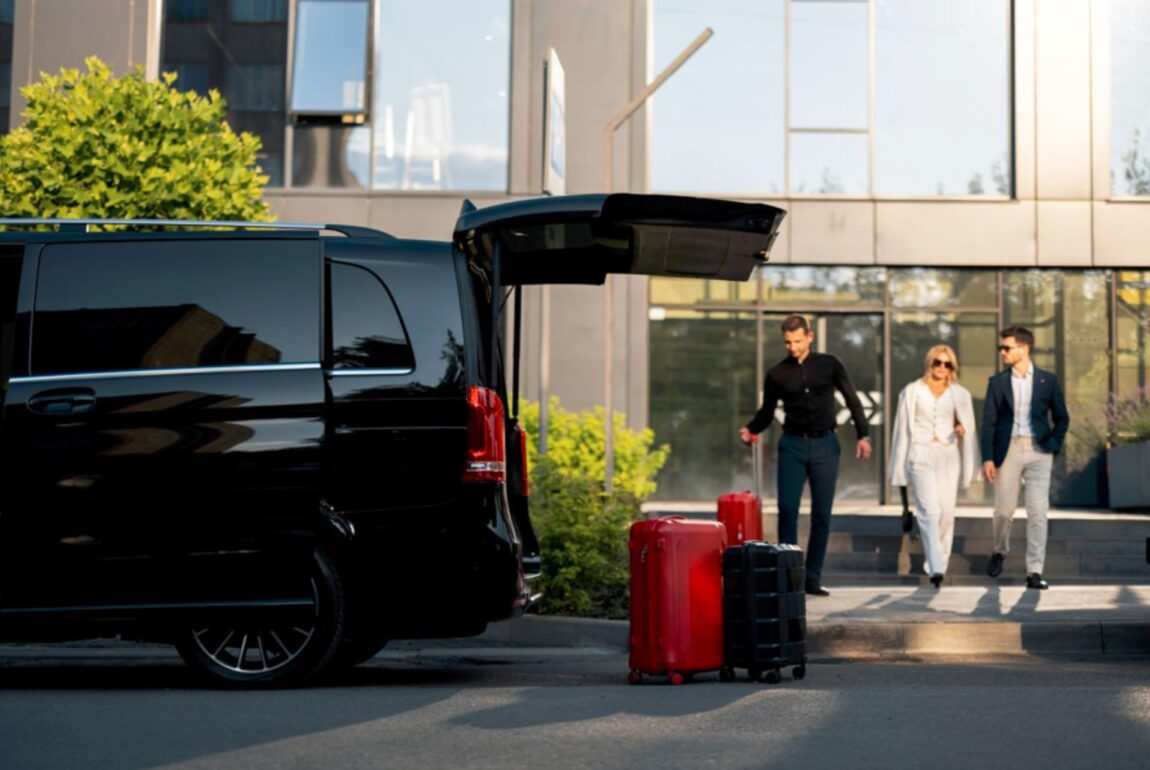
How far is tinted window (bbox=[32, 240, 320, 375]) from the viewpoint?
25.8 ft

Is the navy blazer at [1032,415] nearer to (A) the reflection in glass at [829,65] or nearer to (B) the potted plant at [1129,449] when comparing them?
(B) the potted plant at [1129,449]

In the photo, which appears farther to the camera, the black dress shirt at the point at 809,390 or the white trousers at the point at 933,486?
the white trousers at the point at 933,486

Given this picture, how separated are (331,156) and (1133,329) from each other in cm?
996

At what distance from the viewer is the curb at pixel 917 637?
10828 millimetres

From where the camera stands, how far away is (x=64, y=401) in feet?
25.6

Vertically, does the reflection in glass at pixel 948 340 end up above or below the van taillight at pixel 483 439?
above

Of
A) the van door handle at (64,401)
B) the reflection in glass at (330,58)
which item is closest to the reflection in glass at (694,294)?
the reflection in glass at (330,58)

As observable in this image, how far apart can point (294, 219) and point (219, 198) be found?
13.1 ft

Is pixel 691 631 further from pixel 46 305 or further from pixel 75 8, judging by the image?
pixel 75 8

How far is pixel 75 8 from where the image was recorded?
21.8m

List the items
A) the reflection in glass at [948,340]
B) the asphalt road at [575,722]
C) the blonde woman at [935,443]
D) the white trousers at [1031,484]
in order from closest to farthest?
the asphalt road at [575,722]
the white trousers at [1031,484]
the blonde woman at [935,443]
the reflection in glass at [948,340]

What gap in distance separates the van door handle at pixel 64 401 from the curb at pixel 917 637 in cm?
379

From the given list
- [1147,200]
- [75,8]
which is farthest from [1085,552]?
[75,8]

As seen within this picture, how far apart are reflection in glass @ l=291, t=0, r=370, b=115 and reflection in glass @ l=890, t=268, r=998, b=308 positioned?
6886mm
